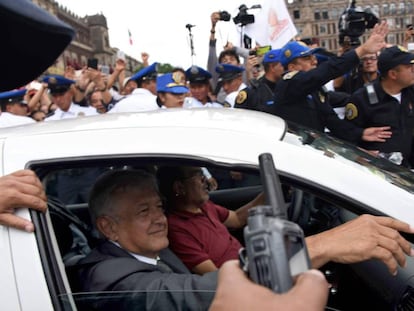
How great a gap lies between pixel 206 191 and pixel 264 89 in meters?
2.11

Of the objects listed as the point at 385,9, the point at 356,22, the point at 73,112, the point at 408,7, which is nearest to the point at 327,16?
the point at 385,9

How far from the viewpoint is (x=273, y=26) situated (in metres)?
6.47

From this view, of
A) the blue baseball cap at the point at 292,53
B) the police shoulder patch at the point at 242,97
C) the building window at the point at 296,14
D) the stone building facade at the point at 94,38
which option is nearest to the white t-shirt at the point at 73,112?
the police shoulder patch at the point at 242,97

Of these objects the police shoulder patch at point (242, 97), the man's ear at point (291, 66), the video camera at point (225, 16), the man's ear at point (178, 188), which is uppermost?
the video camera at point (225, 16)

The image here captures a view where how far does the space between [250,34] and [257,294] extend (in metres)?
6.11

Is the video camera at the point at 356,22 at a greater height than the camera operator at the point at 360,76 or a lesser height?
greater

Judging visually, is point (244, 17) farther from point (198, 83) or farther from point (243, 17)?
point (198, 83)

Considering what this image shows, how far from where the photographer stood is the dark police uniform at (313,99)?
368 centimetres

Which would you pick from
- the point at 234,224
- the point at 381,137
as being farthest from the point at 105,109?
the point at 234,224

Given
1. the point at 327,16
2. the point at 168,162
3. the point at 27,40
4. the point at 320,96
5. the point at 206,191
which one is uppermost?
the point at 27,40

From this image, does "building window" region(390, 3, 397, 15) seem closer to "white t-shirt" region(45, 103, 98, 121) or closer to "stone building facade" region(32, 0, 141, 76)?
"stone building facade" region(32, 0, 141, 76)

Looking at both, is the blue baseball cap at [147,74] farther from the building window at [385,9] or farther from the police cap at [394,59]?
the building window at [385,9]

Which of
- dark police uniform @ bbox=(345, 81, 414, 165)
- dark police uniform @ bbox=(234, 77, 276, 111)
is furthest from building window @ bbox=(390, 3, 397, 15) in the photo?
dark police uniform @ bbox=(345, 81, 414, 165)

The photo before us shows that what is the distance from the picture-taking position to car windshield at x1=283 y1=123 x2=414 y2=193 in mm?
1709
